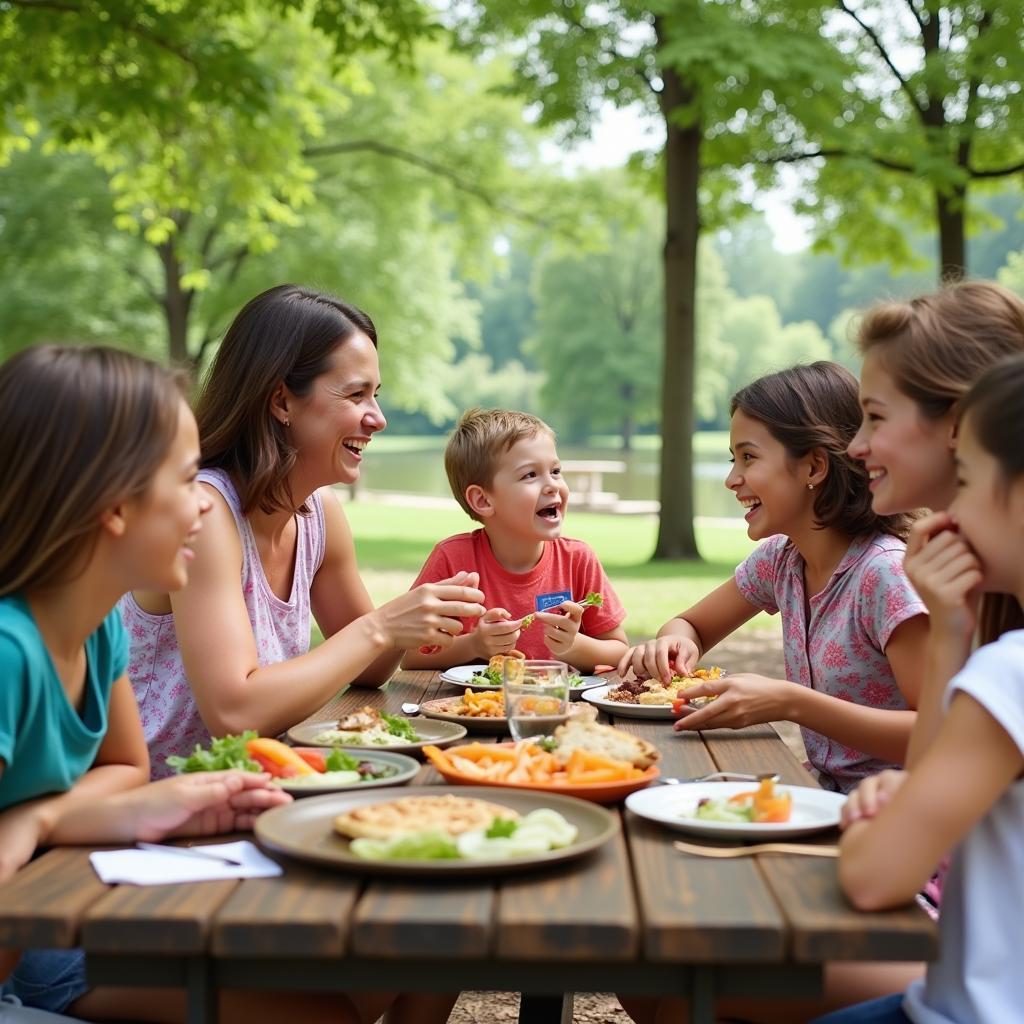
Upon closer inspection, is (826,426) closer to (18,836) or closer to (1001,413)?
(1001,413)

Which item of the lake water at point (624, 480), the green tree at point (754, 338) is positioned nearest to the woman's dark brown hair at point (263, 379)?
the lake water at point (624, 480)

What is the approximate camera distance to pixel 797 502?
11.0 feet

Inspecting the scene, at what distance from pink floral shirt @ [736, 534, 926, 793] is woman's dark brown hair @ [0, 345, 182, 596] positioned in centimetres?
169

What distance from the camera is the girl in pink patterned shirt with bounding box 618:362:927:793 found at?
2990 millimetres

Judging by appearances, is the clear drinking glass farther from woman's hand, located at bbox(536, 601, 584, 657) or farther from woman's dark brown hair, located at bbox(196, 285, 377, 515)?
woman's dark brown hair, located at bbox(196, 285, 377, 515)

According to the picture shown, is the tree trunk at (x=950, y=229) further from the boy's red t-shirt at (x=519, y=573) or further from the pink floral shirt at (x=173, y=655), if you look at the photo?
the pink floral shirt at (x=173, y=655)

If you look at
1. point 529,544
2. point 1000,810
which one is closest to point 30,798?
point 1000,810

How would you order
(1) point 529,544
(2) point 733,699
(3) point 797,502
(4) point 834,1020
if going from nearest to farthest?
(4) point 834,1020, (2) point 733,699, (3) point 797,502, (1) point 529,544

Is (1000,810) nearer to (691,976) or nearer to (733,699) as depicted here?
(691,976)

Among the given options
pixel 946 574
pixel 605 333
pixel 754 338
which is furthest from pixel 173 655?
pixel 754 338

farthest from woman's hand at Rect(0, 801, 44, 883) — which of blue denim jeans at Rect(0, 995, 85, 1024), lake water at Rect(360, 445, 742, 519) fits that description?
lake water at Rect(360, 445, 742, 519)

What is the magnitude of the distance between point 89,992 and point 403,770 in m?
0.62

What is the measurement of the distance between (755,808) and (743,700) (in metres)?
0.64

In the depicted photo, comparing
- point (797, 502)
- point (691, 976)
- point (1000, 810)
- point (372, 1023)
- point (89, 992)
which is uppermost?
point (797, 502)
